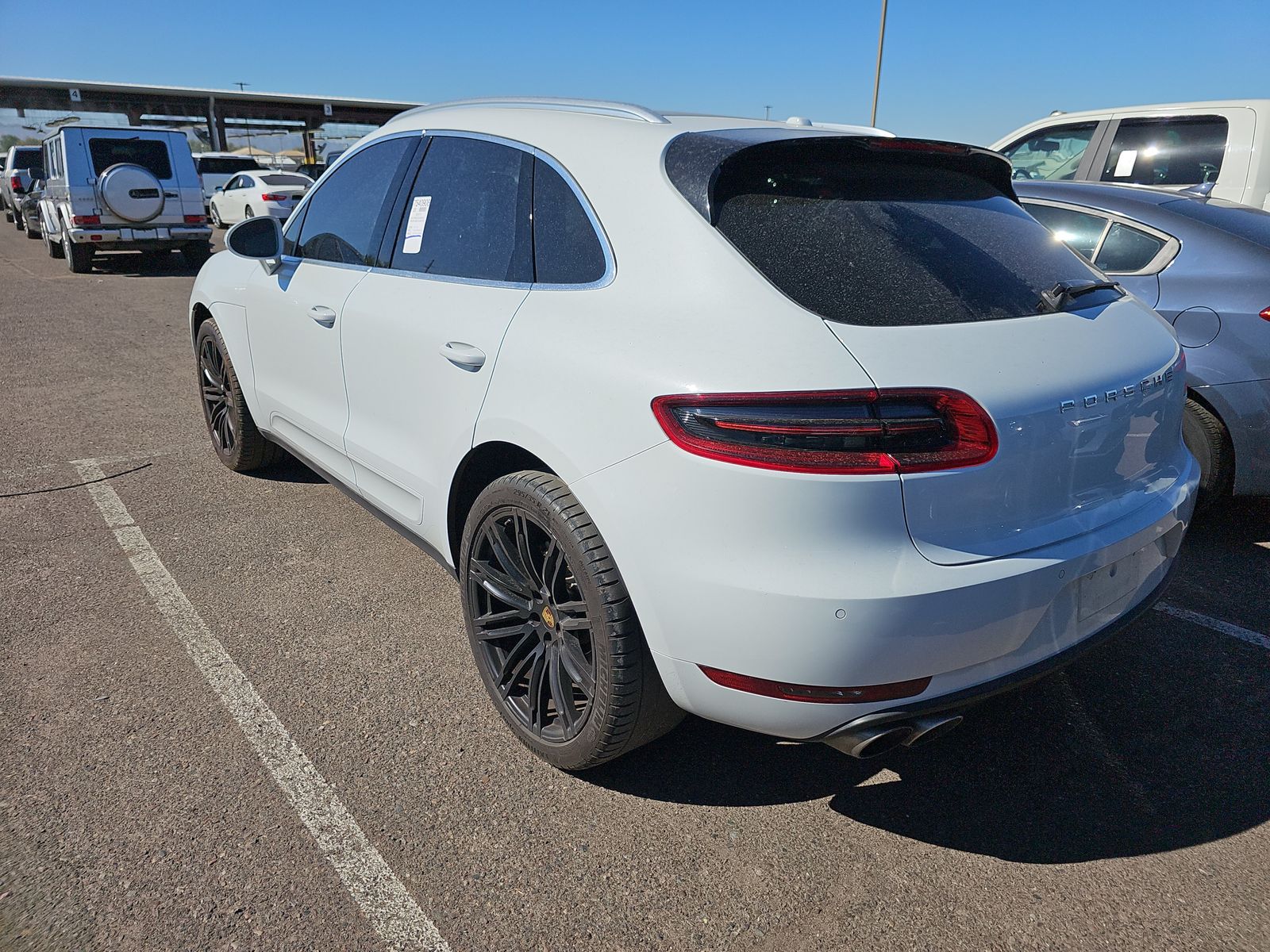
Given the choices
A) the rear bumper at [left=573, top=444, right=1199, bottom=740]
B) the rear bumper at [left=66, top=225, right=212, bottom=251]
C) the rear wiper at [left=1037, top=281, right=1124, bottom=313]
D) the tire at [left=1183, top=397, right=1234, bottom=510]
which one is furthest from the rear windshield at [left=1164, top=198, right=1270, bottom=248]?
the rear bumper at [left=66, top=225, right=212, bottom=251]

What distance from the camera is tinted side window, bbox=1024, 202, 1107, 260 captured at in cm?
450

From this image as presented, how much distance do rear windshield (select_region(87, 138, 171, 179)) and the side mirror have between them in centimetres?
1215

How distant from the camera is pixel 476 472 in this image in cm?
273

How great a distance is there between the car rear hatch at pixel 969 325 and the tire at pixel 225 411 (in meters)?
3.14

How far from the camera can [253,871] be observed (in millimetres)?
2172

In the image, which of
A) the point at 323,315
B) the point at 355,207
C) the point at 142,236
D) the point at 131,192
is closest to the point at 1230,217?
the point at 355,207

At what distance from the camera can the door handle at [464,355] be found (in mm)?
2553

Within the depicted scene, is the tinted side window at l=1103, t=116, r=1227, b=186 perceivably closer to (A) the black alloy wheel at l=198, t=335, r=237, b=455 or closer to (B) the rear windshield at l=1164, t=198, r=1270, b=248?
(B) the rear windshield at l=1164, t=198, r=1270, b=248

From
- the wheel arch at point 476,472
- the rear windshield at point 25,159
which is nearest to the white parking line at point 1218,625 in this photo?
the wheel arch at point 476,472

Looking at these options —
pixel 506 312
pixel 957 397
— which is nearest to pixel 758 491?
pixel 957 397

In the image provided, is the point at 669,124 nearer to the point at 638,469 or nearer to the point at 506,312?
the point at 506,312

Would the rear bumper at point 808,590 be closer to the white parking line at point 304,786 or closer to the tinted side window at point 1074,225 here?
the white parking line at point 304,786

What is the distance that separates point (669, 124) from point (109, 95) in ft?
176

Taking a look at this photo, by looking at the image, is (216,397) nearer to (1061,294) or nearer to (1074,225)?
(1061,294)
